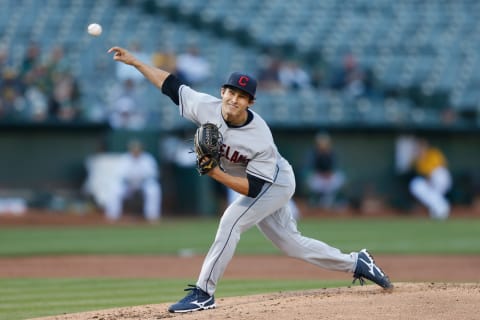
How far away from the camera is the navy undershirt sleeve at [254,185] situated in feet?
21.4

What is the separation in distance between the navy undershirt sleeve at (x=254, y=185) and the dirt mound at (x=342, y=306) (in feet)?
2.55

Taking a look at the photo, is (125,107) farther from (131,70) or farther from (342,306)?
(342,306)

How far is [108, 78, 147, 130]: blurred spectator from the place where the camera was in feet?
57.6

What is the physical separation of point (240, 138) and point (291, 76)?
1286cm

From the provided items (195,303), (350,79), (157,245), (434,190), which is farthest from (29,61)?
(195,303)

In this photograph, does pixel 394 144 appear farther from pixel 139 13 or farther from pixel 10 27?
pixel 10 27

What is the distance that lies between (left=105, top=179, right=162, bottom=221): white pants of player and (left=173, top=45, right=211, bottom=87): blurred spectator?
2.05 m

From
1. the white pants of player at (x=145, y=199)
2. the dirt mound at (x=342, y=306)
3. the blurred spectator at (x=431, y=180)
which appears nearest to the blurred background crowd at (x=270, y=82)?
the blurred spectator at (x=431, y=180)

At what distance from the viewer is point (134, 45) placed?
57.9ft

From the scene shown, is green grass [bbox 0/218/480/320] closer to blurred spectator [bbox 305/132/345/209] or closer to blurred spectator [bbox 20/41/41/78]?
blurred spectator [bbox 305/132/345/209]

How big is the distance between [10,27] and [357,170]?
757 cm

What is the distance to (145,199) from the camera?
1830 centimetres

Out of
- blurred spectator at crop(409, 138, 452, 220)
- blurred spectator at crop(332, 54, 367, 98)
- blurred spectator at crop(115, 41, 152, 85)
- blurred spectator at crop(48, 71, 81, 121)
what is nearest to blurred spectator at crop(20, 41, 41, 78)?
blurred spectator at crop(48, 71, 81, 121)

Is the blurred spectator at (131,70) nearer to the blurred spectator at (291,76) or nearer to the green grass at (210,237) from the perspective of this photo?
the blurred spectator at (291,76)
